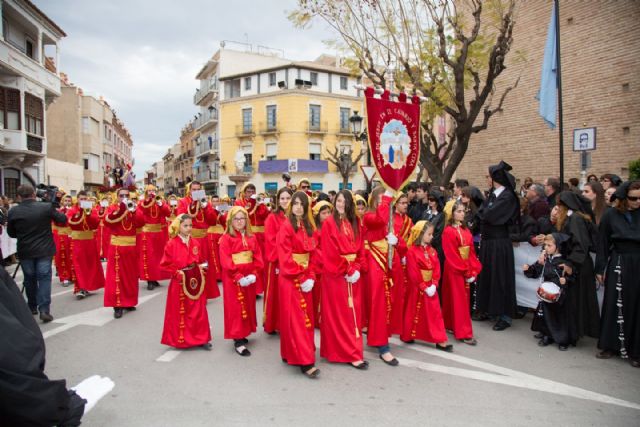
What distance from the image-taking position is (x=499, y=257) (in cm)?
619

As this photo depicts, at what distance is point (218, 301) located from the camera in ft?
25.7

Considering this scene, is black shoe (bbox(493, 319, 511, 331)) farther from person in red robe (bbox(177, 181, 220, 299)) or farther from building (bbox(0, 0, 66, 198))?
building (bbox(0, 0, 66, 198))

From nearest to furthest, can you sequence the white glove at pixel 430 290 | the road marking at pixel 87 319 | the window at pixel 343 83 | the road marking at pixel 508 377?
the road marking at pixel 508 377
the white glove at pixel 430 290
the road marking at pixel 87 319
the window at pixel 343 83

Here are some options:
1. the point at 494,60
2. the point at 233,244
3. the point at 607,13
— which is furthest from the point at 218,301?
the point at 607,13

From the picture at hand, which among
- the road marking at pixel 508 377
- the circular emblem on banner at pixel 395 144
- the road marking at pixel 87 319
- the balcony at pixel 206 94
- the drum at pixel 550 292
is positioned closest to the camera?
the road marking at pixel 508 377

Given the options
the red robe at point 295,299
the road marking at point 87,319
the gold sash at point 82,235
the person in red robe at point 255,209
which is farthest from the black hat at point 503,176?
the gold sash at point 82,235

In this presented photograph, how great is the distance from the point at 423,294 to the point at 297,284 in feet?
5.60

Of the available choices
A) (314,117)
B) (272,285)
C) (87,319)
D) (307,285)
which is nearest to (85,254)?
(87,319)

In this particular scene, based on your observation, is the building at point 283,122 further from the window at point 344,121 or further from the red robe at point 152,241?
the red robe at point 152,241

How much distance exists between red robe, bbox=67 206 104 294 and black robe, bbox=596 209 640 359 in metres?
8.12

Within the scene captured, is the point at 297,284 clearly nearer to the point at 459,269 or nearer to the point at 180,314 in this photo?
the point at 180,314

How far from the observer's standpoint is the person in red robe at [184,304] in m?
5.26

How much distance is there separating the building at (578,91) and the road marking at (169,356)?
1170cm

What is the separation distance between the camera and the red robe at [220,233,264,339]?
5168mm
